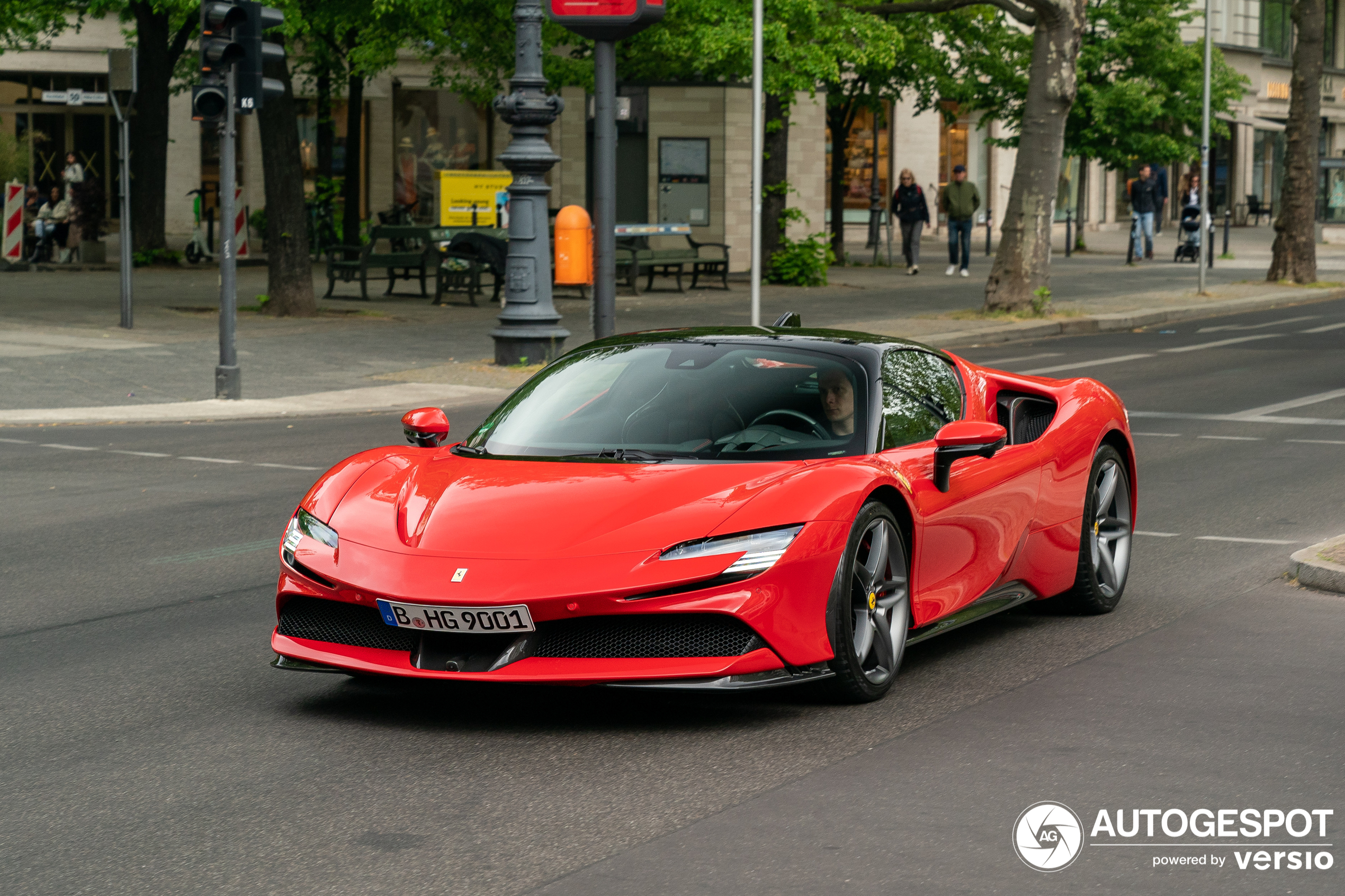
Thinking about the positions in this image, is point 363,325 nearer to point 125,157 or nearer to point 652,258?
point 125,157

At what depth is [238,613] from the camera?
752 centimetres

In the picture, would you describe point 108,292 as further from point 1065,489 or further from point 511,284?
point 1065,489

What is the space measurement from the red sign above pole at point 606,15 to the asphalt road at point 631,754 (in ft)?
33.0

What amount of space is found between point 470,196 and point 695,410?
2807 cm

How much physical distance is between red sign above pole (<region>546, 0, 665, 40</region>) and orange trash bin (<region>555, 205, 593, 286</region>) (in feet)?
7.00

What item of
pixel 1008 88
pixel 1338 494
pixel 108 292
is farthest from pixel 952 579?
pixel 1008 88

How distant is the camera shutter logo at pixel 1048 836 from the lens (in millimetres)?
4348

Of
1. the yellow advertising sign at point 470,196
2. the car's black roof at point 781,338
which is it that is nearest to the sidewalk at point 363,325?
the yellow advertising sign at point 470,196

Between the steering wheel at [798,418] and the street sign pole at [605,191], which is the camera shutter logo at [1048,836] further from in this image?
the street sign pole at [605,191]

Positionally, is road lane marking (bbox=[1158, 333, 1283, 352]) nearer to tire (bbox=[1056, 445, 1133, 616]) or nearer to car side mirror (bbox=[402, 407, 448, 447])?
tire (bbox=[1056, 445, 1133, 616])

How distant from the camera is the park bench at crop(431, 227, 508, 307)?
89.7ft

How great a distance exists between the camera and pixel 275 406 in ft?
53.0

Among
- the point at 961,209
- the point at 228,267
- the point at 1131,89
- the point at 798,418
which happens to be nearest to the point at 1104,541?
the point at 798,418

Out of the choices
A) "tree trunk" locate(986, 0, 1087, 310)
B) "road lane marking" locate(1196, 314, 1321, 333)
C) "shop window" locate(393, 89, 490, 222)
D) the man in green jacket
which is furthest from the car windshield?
"shop window" locate(393, 89, 490, 222)
